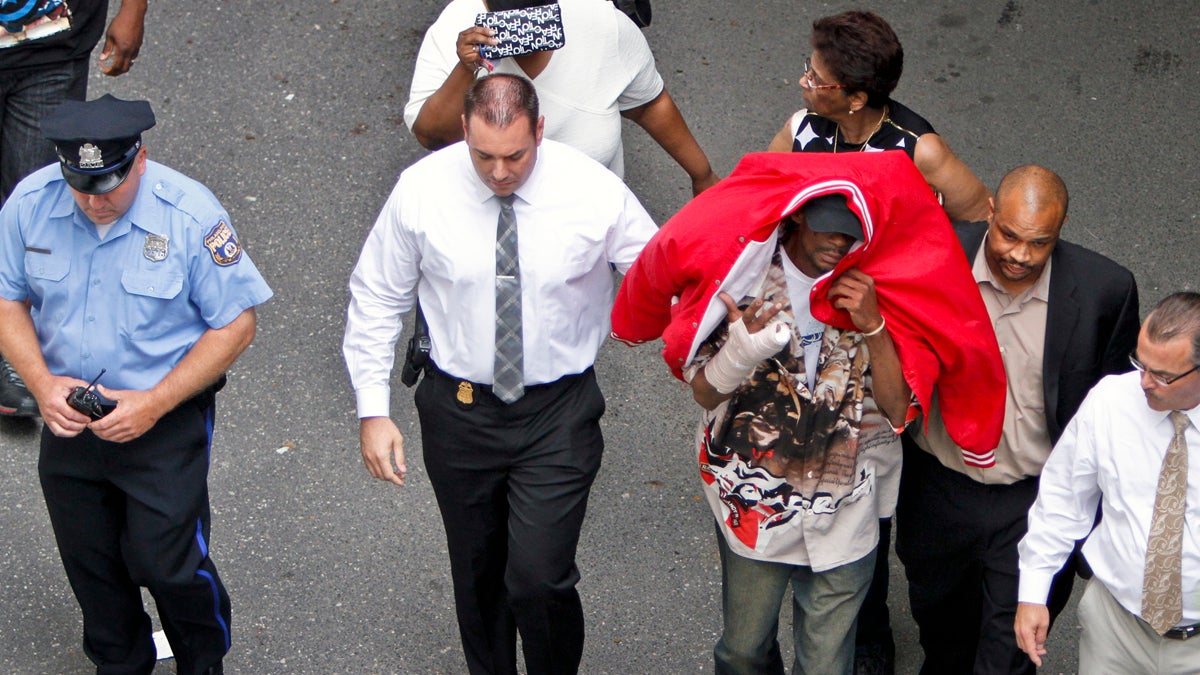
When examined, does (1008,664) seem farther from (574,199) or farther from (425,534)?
(425,534)

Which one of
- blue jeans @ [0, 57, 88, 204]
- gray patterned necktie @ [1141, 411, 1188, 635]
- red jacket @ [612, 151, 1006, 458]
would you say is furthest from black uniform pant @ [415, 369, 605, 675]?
blue jeans @ [0, 57, 88, 204]

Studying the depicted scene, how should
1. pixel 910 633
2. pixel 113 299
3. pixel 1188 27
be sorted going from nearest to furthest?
1. pixel 113 299
2. pixel 910 633
3. pixel 1188 27

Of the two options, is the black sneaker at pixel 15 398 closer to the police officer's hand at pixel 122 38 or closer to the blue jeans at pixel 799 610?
the police officer's hand at pixel 122 38

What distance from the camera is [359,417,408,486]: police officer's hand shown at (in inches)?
176

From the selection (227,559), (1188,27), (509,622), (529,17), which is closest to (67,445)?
(227,559)

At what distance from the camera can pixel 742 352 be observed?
153 inches

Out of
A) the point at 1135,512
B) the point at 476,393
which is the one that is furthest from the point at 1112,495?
the point at 476,393

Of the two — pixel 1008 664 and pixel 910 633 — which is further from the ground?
pixel 1008 664

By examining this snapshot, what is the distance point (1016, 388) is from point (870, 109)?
105 cm

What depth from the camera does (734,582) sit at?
4.46 m

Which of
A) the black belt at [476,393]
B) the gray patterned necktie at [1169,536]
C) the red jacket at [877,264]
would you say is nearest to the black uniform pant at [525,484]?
the black belt at [476,393]

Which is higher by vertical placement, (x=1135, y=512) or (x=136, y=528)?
(x=1135, y=512)

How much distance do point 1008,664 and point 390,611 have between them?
6.99 ft

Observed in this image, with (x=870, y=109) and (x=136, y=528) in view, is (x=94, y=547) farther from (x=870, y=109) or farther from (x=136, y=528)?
(x=870, y=109)
